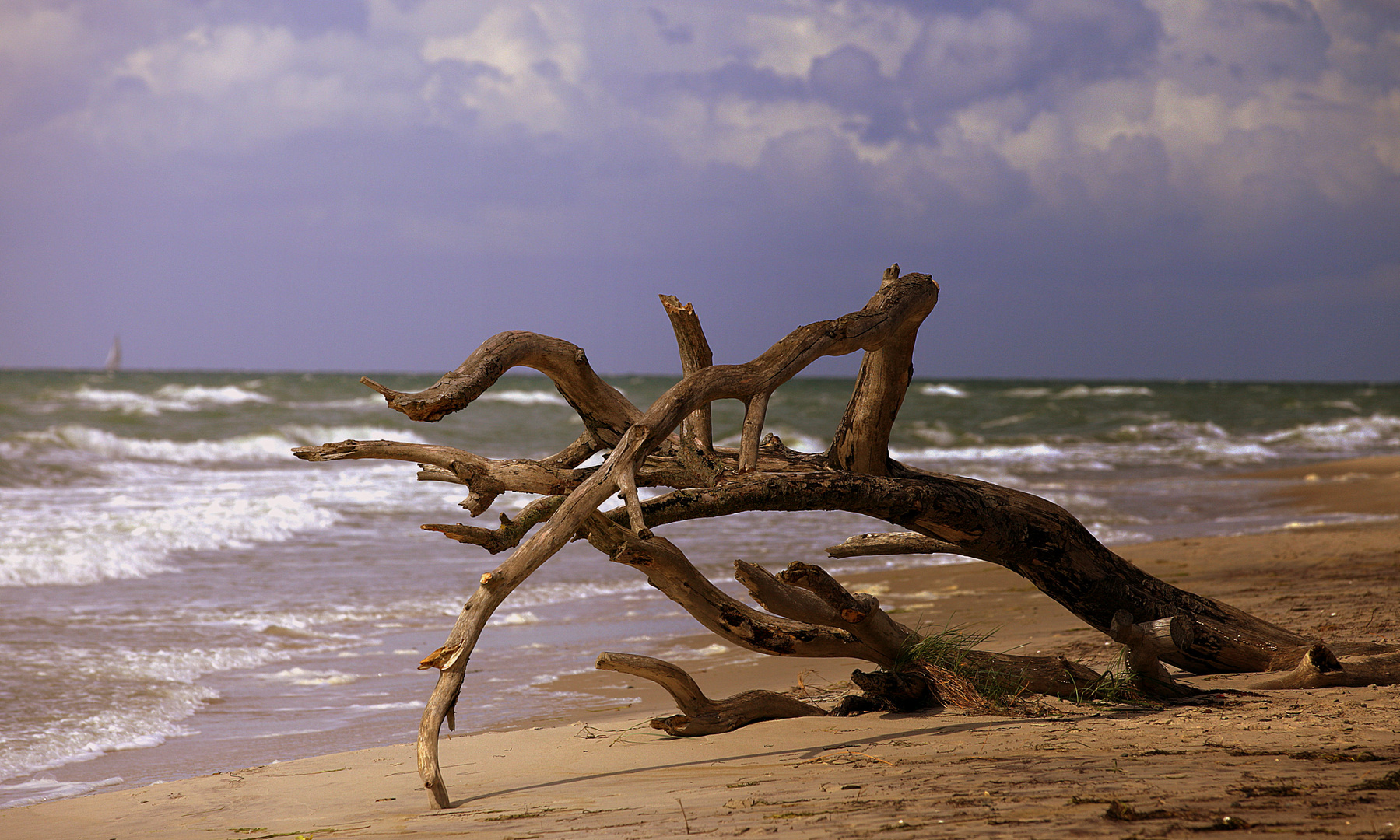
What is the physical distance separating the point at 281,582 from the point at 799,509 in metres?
6.18

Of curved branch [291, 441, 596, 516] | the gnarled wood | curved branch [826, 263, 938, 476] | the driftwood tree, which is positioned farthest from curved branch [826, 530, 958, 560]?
curved branch [291, 441, 596, 516]

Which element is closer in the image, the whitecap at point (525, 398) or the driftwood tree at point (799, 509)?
the driftwood tree at point (799, 509)

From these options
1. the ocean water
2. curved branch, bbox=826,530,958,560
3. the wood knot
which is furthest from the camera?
the ocean water

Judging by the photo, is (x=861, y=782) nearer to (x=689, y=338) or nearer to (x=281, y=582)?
(x=689, y=338)

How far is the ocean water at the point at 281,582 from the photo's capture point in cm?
495

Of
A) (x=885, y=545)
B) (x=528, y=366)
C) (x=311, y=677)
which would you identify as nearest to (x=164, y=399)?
(x=311, y=677)

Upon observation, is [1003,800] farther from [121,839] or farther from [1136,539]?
[1136,539]

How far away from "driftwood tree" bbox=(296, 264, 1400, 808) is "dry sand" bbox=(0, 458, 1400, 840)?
0.66 feet

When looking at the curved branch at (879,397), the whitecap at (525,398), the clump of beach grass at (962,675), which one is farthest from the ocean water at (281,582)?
the whitecap at (525,398)

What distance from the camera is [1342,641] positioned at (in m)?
5.09

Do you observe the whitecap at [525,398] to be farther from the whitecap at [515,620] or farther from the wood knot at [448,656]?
the wood knot at [448,656]

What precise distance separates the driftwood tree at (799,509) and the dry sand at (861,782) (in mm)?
202

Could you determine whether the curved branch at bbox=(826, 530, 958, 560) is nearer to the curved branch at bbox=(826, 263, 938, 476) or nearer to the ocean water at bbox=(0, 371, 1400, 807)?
the curved branch at bbox=(826, 263, 938, 476)

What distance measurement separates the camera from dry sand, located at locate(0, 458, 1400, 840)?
253 centimetres
